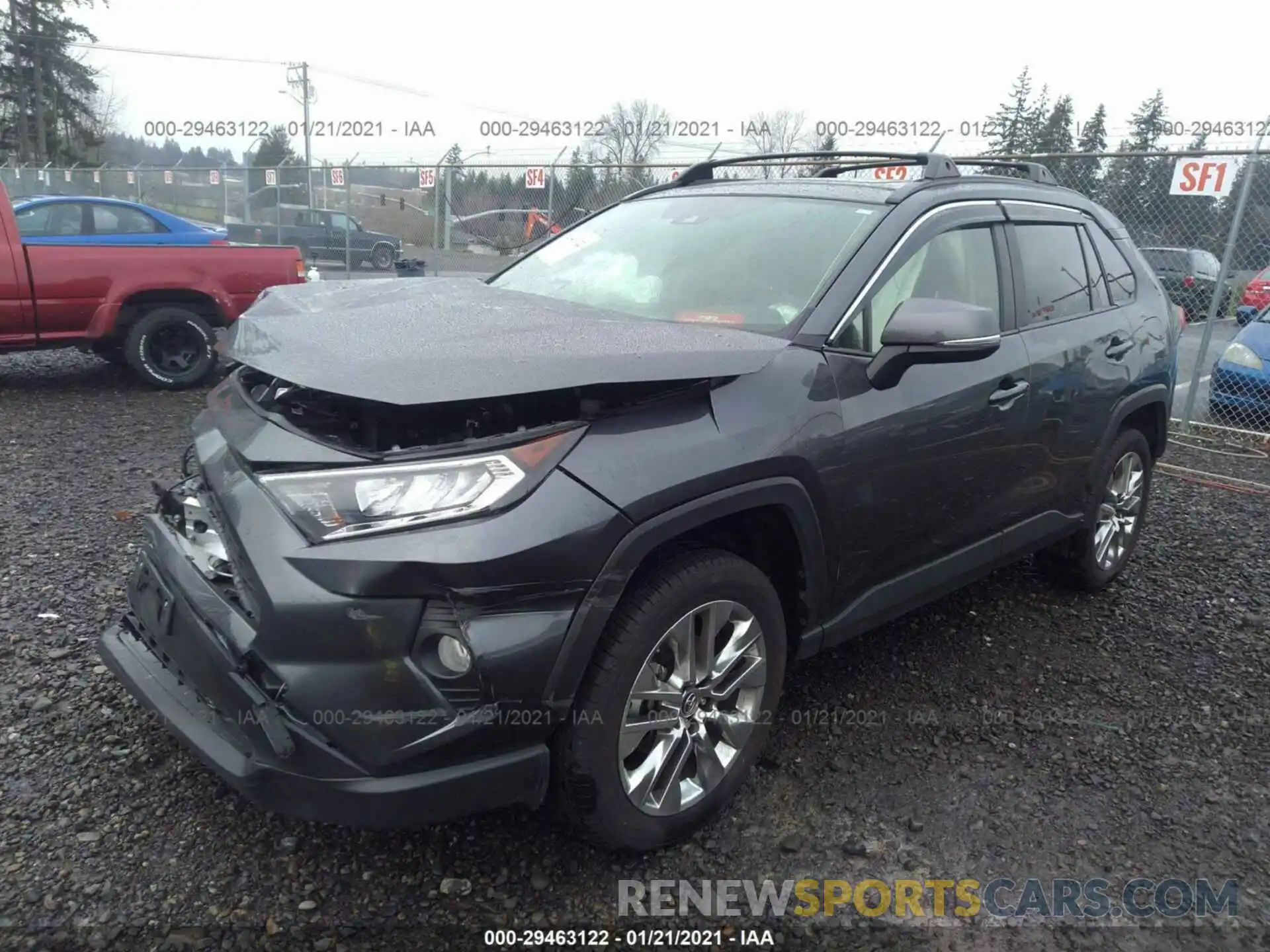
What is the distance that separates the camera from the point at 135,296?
751 centimetres

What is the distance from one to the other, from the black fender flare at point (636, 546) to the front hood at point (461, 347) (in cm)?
32

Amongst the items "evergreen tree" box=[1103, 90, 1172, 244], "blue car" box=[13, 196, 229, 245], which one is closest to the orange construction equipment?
"blue car" box=[13, 196, 229, 245]

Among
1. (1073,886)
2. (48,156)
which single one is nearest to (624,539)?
(1073,886)

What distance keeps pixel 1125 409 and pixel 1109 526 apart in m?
0.61

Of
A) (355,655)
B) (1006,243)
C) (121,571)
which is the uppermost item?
(1006,243)

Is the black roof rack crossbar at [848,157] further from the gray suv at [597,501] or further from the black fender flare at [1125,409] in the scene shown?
the black fender flare at [1125,409]

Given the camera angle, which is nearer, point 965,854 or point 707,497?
point 707,497

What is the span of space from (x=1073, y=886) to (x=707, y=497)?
1.49 meters

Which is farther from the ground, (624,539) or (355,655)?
(624,539)

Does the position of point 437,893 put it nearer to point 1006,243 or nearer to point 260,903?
point 260,903

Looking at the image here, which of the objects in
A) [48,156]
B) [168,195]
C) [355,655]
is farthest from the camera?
[48,156]

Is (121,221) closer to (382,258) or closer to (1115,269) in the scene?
(382,258)

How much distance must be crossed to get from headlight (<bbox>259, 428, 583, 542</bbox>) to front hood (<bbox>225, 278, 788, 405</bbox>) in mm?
161

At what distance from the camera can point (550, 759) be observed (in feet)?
7.22
